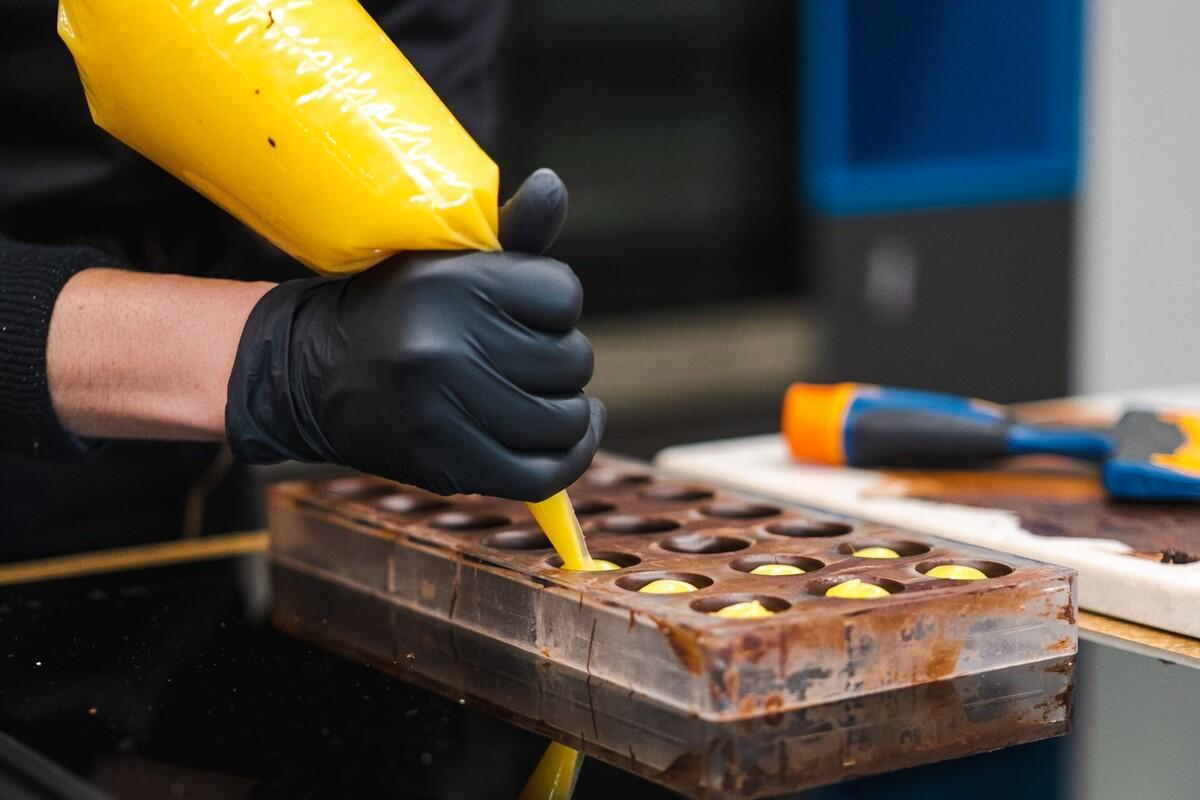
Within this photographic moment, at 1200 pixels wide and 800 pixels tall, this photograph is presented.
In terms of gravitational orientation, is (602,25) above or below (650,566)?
above

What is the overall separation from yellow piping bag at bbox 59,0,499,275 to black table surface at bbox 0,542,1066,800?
0.71ft

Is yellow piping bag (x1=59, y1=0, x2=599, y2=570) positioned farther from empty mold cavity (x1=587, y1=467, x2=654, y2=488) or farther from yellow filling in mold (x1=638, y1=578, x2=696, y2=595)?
empty mold cavity (x1=587, y1=467, x2=654, y2=488)

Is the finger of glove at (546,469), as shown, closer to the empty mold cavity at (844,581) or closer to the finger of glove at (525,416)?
the finger of glove at (525,416)

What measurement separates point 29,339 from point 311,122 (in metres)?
0.30

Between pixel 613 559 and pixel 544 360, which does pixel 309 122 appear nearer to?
pixel 544 360

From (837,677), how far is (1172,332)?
96.5 inches

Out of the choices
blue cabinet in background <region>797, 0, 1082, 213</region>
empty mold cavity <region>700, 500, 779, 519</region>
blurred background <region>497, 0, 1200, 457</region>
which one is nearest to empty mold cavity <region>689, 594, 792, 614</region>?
empty mold cavity <region>700, 500, 779, 519</region>

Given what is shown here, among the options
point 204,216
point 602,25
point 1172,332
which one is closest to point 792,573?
point 204,216

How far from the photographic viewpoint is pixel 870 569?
0.80 metres

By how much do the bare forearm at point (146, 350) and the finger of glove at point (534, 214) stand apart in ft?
0.64

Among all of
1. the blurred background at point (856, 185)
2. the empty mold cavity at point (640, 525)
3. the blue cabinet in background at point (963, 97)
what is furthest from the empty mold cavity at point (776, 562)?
the blue cabinet in background at point (963, 97)

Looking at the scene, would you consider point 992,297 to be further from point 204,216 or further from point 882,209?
point 204,216

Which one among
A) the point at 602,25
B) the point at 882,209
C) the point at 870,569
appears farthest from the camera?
the point at 882,209

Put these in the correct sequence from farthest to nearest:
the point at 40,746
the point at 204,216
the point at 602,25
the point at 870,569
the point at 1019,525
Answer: the point at 602,25 → the point at 204,216 → the point at 1019,525 → the point at 870,569 → the point at 40,746
